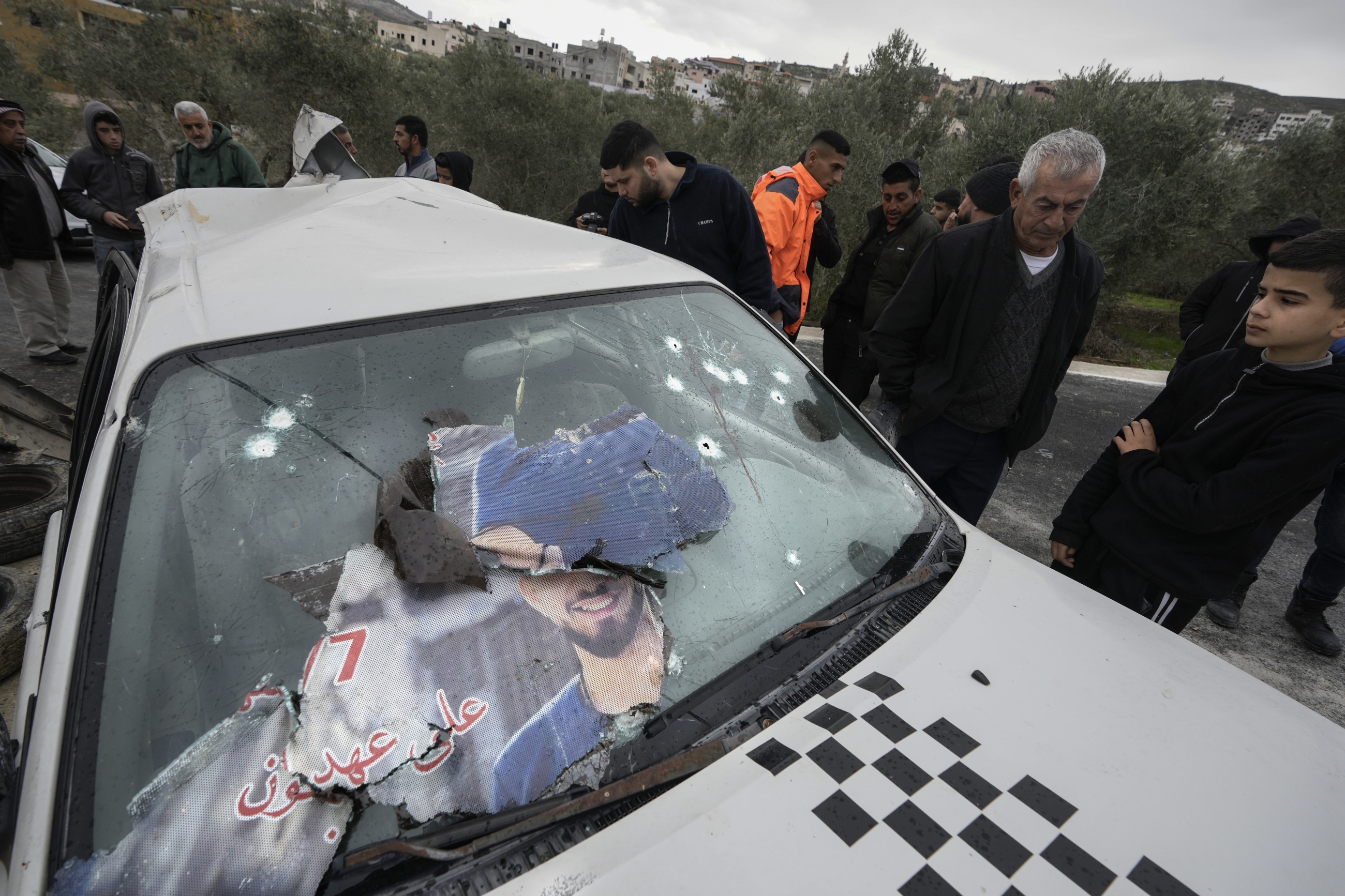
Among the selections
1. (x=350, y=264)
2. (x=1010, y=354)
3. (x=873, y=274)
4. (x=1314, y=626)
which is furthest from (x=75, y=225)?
(x=1314, y=626)

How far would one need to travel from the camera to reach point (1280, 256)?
1607 millimetres

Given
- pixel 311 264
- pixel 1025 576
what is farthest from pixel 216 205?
pixel 1025 576

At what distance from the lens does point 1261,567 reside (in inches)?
140

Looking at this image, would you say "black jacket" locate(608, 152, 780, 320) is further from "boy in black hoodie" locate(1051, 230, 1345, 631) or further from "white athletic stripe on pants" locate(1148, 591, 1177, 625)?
"white athletic stripe on pants" locate(1148, 591, 1177, 625)

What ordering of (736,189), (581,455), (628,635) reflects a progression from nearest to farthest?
(628,635) → (581,455) → (736,189)

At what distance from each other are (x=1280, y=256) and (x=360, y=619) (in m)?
2.35

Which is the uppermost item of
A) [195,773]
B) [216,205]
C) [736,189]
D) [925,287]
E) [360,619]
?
[736,189]

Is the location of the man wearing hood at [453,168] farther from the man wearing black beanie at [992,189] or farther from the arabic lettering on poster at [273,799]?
the arabic lettering on poster at [273,799]

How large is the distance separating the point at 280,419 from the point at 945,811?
1.40 m

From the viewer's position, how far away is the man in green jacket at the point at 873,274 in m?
3.85

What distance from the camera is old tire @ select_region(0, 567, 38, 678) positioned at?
7.27ft

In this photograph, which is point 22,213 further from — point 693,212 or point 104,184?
point 693,212

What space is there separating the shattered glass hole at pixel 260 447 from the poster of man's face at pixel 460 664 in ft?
0.80

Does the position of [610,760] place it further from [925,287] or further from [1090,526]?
[925,287]
